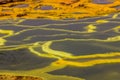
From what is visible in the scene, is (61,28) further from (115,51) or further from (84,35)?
(115,51)

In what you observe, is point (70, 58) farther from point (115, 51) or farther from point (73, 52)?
point (115, 51)

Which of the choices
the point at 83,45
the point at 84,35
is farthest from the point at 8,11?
the point at 83,45

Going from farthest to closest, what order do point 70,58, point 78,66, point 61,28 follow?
1. point 61,28
2. point 70,58
3. point 78,66

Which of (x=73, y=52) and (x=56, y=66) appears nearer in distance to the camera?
(x=56, y=66)

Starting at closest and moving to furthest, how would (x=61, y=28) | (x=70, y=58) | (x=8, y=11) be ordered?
1. (x=70, y=58)
2. (x=61, y=28)
3. (x=8, y=11)

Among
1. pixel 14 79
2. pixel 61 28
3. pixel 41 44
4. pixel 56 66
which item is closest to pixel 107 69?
pixel 56 66

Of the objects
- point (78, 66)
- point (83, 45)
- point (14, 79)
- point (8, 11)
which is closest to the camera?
point (14, 79)
